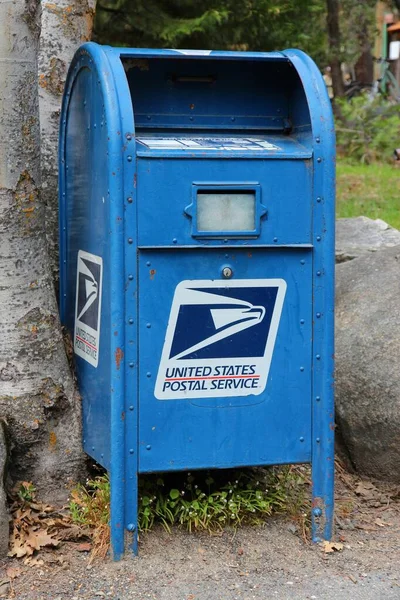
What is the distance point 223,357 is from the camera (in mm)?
3428

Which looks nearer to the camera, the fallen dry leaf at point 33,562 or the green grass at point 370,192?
the fallen dry leaf at point 33,562

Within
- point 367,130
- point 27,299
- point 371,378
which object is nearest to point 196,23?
point 371,378

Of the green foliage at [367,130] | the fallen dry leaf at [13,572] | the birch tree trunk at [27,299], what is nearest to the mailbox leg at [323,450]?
the birch tree trunk at [27,299]

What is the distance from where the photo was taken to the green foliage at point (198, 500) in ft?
12.0

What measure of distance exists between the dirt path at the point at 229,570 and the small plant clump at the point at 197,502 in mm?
63

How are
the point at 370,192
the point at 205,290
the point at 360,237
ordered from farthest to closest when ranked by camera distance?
the point at 370,192 < the point at 360,237 < the point at 205,290

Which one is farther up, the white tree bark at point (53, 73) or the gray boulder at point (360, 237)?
the white tree bark at point (53, 73)

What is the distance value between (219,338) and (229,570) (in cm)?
89

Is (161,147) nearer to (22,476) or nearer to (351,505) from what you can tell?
(22,476)

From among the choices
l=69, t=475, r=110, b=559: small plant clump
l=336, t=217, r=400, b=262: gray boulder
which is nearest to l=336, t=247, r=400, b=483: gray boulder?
l=69, t=475, r=110, b=559: small plant clump

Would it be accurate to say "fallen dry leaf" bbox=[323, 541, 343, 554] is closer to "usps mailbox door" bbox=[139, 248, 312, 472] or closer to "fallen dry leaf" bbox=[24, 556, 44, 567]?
"usps mailbox door" bbox=[139, 248, 312, 472]

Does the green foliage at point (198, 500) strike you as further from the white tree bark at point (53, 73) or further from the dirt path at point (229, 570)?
the white tree bark at point (53, 73)

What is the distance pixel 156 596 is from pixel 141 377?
0.79m

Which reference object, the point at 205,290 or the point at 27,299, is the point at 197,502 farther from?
the point at 27,299
